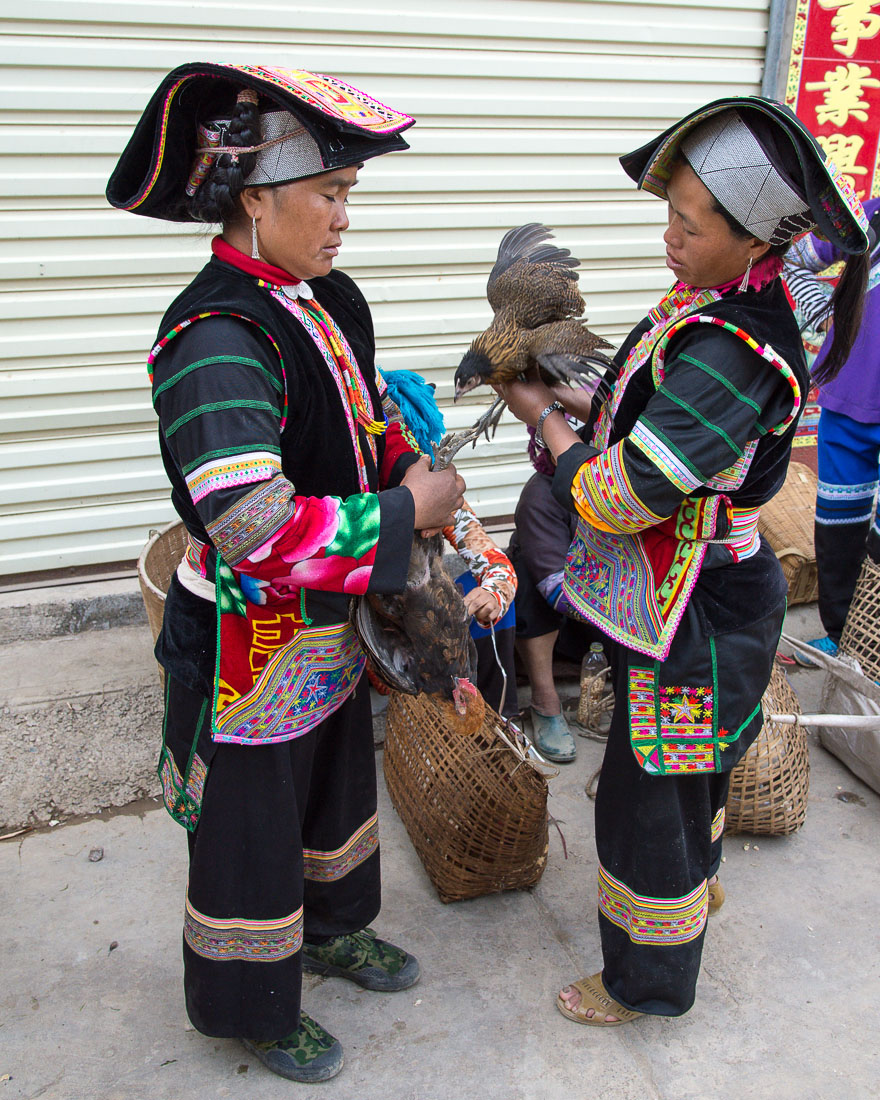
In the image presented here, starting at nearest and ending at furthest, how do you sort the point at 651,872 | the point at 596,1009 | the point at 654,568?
the point at 654,568, the point at 651,872, the point at 596,1009

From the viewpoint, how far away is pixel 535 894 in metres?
2.91

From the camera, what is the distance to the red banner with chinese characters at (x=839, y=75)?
15.3ft

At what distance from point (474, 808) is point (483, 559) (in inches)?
29.7

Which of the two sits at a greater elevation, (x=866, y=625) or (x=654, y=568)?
(x=654, y=568)

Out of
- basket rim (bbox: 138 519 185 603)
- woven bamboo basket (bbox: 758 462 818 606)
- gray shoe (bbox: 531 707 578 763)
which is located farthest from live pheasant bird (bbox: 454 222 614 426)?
woven bamboo basket (bbox: 758 462 818 606)

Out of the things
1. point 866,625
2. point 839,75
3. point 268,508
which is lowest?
point 866,625

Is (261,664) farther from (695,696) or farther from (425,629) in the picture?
(695,696)

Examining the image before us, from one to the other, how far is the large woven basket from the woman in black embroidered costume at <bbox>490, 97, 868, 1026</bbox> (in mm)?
1448

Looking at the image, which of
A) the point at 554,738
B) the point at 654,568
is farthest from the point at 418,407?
the point at 554,738

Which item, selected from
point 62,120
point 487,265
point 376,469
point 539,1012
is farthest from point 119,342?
point 539,1012

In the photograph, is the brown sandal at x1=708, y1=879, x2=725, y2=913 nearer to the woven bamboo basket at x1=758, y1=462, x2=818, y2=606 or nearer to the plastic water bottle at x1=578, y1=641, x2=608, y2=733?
the plastic water bottle at x1=578, y1=641, x2=608, y2=733

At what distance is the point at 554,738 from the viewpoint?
3635mm

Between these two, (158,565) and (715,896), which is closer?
(715,896)

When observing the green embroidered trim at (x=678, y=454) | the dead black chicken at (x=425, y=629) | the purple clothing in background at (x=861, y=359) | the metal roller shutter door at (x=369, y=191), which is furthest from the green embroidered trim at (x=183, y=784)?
the purple clothing in background at (x=861, y=359)
